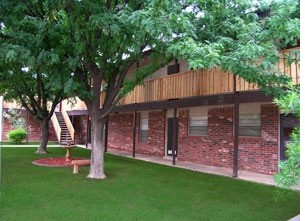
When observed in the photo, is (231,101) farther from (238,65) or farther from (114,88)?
(238,65)

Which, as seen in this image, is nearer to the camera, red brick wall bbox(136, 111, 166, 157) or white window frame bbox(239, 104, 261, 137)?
white window frame bbox(239, 104, 261, 137)

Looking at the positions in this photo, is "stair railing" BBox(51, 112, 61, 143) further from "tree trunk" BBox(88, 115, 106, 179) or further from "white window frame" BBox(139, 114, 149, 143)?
"tree trunk" BBox(88, 115, 106, 179)

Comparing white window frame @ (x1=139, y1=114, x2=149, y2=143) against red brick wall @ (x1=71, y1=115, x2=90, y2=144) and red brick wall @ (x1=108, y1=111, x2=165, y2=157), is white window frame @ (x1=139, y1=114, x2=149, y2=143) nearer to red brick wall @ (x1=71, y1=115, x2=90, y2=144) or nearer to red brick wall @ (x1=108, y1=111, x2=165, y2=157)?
red brick wall @ (x1=108, y1=111, x2=165, y2=157)

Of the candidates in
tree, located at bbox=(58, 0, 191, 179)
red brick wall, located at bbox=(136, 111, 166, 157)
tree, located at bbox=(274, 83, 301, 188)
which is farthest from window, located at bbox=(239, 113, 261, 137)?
tree, located at bbox=(274, 83, 301, 188)

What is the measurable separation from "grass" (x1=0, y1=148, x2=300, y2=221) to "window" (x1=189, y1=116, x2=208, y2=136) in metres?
3.64

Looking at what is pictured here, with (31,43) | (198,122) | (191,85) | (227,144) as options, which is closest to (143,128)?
(198,122)

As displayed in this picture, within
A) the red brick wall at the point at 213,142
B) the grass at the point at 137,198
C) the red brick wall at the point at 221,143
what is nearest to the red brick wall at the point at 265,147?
the red brick wall at the point at 221,143

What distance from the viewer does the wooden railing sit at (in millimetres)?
11711

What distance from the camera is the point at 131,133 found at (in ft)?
68.7

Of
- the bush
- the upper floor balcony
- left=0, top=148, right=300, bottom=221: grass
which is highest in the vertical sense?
the upper floor balcony

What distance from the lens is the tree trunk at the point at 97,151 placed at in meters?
10.6

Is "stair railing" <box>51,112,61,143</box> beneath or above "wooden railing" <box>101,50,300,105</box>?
beneath

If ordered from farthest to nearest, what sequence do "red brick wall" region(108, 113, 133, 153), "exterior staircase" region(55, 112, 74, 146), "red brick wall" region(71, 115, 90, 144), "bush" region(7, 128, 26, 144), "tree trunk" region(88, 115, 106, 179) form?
1. "red brick wall" region(71, 115, 90, 144)
2. "exterior staircase" region(55, 112, 74, 146)
3. "bush" region(7, 128, 26, 144)
4. "red brick wall" region(108, 113, 133, 153)
5. "tree trunk" region(88, 115, 106, 179)

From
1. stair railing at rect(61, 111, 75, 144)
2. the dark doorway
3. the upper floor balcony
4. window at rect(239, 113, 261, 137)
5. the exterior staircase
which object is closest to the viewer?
the dark doorway
